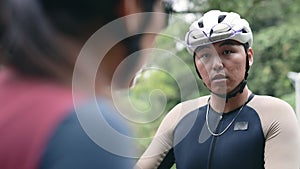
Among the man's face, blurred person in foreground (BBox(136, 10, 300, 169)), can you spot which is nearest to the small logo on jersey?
blurred person in foreground (BBox(136, 10, 300, 169))

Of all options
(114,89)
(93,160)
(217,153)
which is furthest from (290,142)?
(93,160)

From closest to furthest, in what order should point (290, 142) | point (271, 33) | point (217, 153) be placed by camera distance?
point (290, 142) < point (217, 153) < point (271, 33)

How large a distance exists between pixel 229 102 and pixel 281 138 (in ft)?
0.97

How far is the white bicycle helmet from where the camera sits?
2.26 m

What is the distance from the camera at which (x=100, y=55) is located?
0.98 m

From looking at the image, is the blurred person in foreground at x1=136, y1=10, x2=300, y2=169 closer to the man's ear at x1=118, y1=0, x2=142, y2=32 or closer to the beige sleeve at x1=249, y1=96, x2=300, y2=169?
the beige sleeve at x1=249, y1=96, x2=300, y2=169

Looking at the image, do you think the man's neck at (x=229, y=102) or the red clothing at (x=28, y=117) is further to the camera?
the man's neck at (x=229, y=102)

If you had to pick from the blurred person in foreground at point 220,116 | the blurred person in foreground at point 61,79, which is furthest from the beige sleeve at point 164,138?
the blurred person in foreground at point 61,79

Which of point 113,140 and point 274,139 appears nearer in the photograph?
point 113,140

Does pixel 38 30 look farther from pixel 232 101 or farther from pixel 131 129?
pixel 232 101

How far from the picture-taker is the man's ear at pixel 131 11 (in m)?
0.99

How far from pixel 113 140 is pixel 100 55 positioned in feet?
0.47

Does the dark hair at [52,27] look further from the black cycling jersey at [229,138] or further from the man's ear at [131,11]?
the black cycling jersey at [229,138]

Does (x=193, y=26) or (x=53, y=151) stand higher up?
(x=53, y=151)
